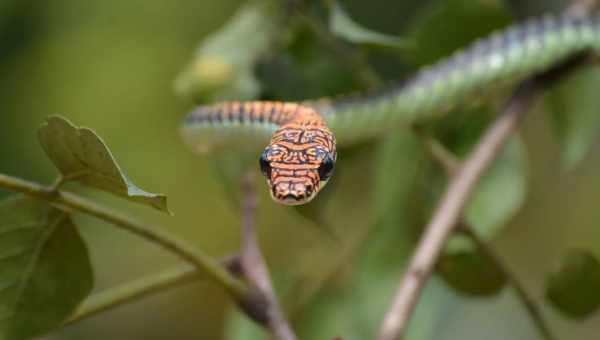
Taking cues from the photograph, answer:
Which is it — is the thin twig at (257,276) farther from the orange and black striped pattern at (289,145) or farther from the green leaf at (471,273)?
the green leaf at (471,273)

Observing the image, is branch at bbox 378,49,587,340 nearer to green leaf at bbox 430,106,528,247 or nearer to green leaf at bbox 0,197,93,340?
green leaf at bbox 430,106,528,247

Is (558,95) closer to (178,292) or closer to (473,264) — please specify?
(473,264)

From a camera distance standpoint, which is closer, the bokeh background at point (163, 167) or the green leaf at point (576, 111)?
the green leaf at point (576, 111)

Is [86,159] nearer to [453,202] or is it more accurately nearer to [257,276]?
[257,276]

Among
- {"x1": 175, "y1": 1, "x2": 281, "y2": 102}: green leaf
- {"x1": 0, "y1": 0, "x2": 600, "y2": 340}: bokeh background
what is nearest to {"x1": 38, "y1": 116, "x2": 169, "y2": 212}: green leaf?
{"x1": 175, "y1": 1, "x2": 281, "y2": 102}: green leaf

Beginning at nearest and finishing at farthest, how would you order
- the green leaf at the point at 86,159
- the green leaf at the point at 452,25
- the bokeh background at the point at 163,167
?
the green leaf at the point at 86,159
the green leaf at the point at 452,25
the bokeh background at the point at 163,167

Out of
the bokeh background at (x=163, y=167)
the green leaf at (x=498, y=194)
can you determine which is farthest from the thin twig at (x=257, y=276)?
the bokeh background at (x=163, y=167)
